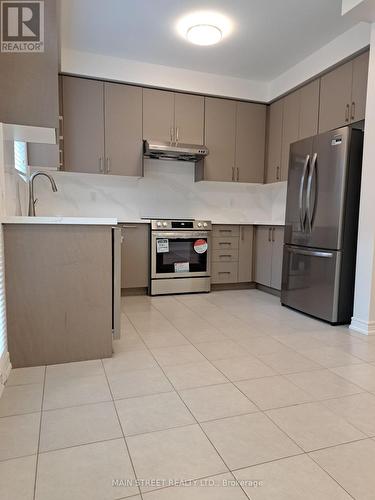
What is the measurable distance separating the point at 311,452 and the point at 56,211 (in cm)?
364

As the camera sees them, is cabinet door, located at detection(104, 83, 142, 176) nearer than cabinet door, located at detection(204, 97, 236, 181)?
Yes

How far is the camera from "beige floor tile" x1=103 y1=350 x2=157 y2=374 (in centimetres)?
203

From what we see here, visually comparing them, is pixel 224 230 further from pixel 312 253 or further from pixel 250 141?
pixel 312 253

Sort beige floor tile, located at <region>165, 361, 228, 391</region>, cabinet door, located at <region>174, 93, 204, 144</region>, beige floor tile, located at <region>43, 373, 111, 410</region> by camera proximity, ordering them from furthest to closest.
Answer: cabinet door, located at <region>174, 93, 204, 144</region> → beige floor tile, located at <region>165, 361, 228, 391</region> → beige floor tile, located at <region>43, 373, 111, 410</region>

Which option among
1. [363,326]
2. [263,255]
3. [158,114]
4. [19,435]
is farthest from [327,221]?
[19,435]

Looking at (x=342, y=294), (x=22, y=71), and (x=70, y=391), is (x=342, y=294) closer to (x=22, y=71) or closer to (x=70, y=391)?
(x=70, y=391)

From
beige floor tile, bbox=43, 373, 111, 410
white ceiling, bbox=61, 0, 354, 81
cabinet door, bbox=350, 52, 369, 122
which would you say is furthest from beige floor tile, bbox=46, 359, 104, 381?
cabinet door, bbox=350, 52, 369, 122

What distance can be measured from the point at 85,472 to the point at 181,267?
9.63 ft

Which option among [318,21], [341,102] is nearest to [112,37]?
[318,21]

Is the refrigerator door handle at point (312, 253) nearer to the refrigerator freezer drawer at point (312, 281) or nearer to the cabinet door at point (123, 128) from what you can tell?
the refrigerator freezer drawer at point (312, 281)

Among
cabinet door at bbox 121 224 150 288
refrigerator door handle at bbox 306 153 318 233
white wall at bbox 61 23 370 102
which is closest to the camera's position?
Result: refrigerator door handle at bbox 306 153 318 233

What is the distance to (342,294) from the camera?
115 inches

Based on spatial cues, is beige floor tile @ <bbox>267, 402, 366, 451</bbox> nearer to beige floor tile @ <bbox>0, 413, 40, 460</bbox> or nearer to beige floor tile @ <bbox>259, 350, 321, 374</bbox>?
beige floor tile @ <bbox>259, 350, 321, 374</bbox>

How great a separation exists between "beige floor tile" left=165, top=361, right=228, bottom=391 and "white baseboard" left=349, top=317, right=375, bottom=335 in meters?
1.45
